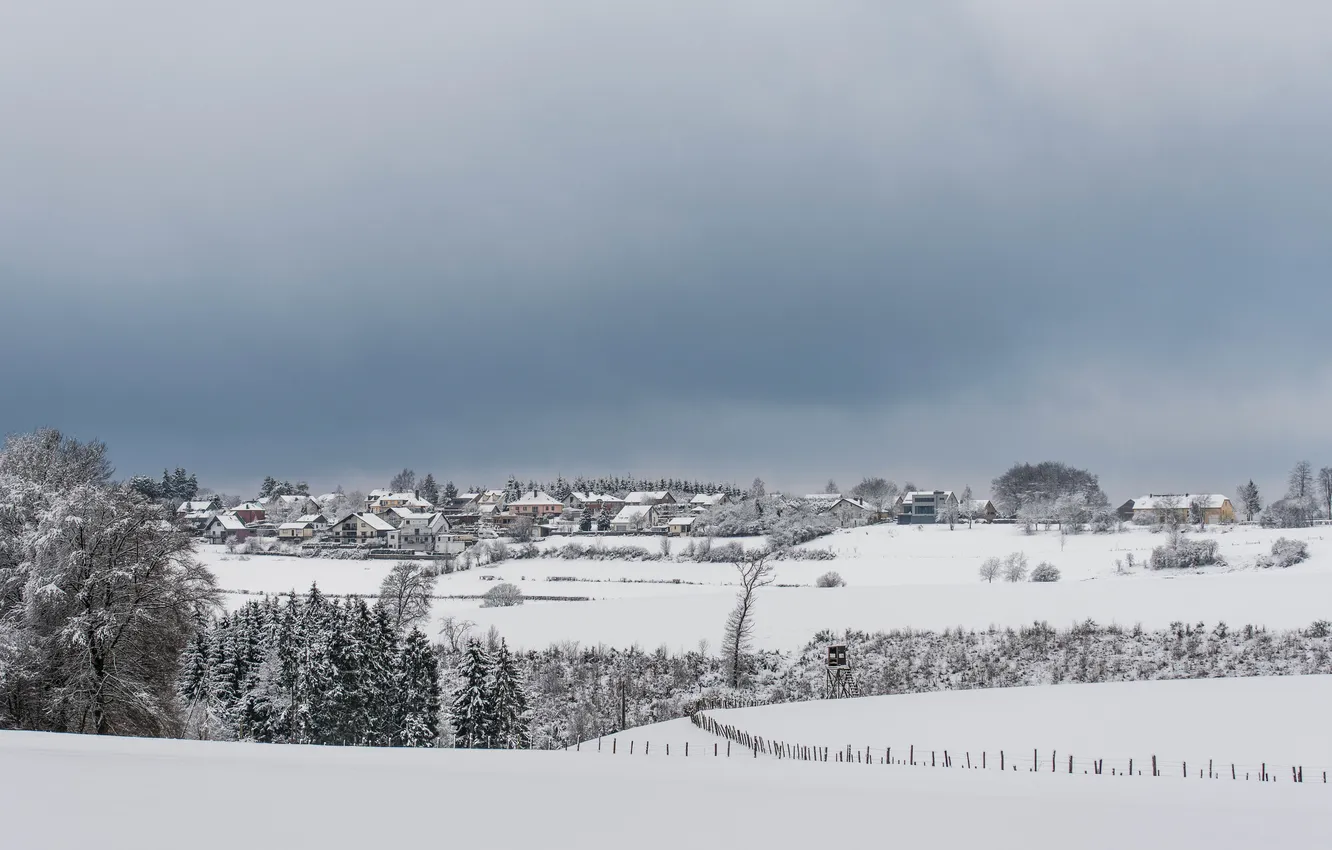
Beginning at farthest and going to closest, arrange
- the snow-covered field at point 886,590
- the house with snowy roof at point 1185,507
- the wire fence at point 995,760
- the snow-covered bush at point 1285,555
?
the house with snowy roof at point 1185,507 < the snow-covered bush at point 1285,555 < the snow-covered field at point 886,590 < the wire fence at point 995,760

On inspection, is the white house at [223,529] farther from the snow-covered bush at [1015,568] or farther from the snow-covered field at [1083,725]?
the snow-covered field at [1083,725]

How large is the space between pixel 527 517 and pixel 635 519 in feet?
55.0

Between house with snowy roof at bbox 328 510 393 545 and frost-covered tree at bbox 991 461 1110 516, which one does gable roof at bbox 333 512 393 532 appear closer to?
house with snowy roof at bbox 328 510 393 545

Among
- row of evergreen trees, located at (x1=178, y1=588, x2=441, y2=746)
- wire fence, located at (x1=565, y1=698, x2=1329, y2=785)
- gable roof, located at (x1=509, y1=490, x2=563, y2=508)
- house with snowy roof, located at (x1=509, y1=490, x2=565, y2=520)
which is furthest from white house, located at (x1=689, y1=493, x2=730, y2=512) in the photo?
wire fence, located at (x1=565, y1=698, x2=1329, y2=785)

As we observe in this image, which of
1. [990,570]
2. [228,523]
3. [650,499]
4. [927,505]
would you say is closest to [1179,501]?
[927,505]

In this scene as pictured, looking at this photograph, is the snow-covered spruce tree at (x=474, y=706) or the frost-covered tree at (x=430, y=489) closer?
the snow-covered spruce tree at (x=474, y=706)

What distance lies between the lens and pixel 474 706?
28.8 m

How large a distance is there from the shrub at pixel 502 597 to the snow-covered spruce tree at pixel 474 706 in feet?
90.6

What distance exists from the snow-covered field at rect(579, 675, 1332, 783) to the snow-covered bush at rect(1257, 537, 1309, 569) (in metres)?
33.4

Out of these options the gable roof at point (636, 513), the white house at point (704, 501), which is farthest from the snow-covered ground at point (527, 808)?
the white house at point (704, 501)

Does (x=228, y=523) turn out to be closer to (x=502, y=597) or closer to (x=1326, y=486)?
(x=502, y=597)

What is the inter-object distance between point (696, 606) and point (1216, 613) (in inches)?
1013

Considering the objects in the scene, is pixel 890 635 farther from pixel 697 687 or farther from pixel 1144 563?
pixel 1144 563

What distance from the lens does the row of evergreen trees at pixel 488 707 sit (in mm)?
28594
